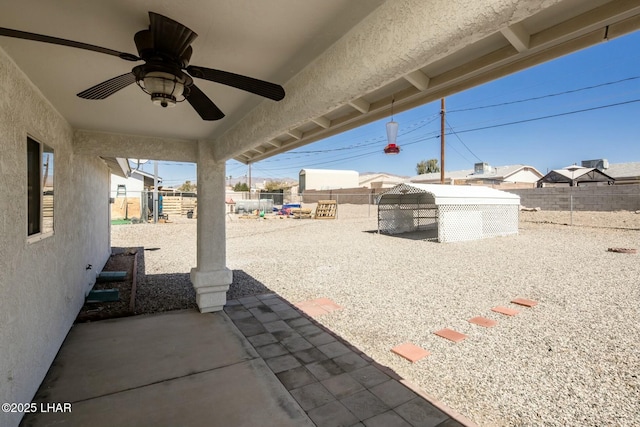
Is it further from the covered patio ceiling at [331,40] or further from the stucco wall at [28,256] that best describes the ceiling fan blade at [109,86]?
the stucco wall at [28,256]

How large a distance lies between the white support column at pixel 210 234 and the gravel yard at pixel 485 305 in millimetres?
893

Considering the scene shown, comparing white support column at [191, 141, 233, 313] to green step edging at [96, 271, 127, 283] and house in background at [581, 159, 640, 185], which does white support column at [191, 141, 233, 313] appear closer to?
green step edging at [96, 271, 127, 283]

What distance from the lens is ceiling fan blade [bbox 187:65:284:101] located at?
167cm

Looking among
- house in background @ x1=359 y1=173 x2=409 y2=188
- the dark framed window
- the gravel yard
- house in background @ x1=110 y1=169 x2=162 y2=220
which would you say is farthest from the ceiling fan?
house in background @ x1=359 y1=173 x2=409 y2=188

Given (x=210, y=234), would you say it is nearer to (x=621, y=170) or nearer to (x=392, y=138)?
(x=392, y=138)

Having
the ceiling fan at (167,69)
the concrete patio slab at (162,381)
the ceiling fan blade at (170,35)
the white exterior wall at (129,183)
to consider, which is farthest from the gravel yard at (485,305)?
the white exterior wall at (129,183)

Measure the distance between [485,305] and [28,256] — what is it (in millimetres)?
5453

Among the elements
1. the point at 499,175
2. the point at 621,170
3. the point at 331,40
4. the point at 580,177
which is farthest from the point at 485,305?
the point at 499,175

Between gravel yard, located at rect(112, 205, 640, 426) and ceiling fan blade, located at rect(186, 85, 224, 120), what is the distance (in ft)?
9.13

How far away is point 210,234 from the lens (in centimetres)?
453

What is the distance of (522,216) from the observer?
1706 cm

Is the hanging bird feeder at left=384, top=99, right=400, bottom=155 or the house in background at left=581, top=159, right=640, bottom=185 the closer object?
the hanging bird feeder at left=384, top=99, right=400, bottom=155

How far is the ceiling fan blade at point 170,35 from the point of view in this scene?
1.45 metres

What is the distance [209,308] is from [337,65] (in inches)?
152
